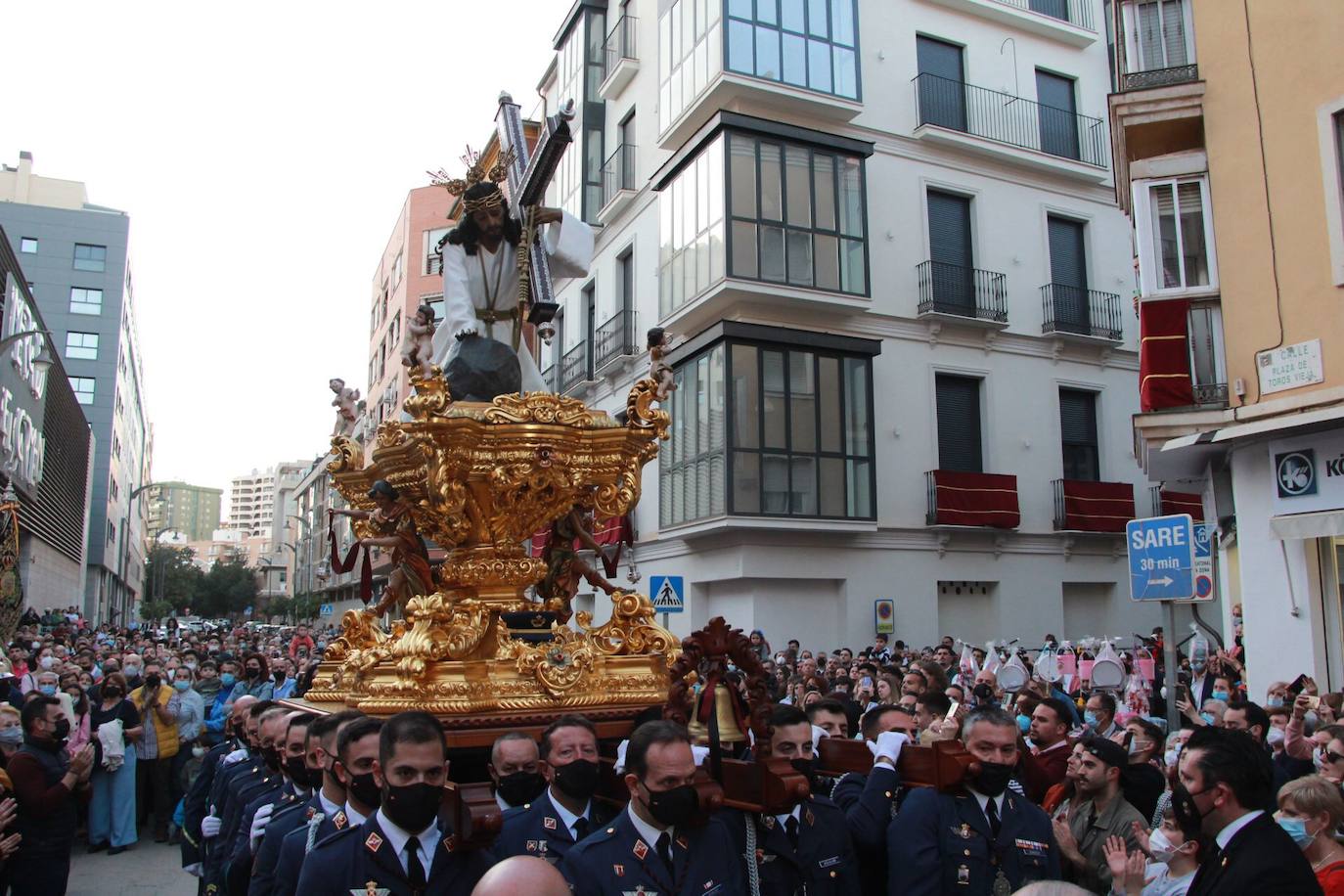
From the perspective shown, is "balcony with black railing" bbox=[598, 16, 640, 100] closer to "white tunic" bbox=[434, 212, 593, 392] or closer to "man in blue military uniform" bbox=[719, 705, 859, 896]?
"white tunic" bbox=[434, 212, 593, 392]

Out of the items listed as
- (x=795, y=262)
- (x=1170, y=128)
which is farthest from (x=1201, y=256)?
(x=795, y=262)

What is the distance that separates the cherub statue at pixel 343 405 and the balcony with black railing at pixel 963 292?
59.4ft

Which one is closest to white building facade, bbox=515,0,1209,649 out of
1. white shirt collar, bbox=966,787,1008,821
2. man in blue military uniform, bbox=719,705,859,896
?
white shirt collar, bbox=966,787,1008,821

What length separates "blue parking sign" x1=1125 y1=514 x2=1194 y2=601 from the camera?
8.20 meters

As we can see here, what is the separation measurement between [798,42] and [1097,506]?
12.4 metres

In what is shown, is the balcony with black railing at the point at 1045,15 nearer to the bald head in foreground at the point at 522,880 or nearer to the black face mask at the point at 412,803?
the black face mask at the point at 412,803

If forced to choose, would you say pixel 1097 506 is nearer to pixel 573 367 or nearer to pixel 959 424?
pixel 959 424

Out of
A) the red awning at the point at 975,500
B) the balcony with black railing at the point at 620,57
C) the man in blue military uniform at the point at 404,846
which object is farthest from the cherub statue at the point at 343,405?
the balcony with black railing at the point at 620,57

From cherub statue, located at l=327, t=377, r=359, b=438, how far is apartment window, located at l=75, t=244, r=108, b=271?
183 ft

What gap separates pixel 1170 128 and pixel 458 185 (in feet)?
34.3

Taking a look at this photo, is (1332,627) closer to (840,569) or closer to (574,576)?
(574,576)

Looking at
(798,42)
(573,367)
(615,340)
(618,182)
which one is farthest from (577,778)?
(573,367)

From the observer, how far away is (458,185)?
6.94m

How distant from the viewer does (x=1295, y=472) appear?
1170 cm
